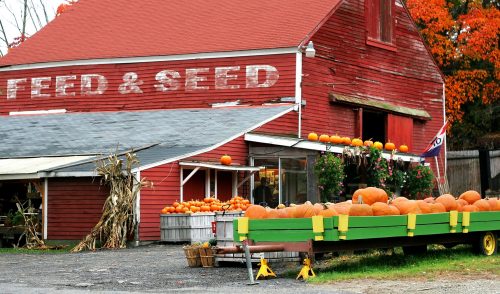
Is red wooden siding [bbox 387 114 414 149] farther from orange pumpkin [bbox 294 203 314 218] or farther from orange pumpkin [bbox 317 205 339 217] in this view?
orange pumpkin [bbox 317 205 339 217]

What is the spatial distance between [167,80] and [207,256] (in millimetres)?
19024

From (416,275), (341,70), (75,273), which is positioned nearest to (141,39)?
(341,70)

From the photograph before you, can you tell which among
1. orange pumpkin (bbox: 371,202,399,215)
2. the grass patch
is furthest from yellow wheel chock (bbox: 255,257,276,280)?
orange pumpkin (bbox: 371,202,399,215)

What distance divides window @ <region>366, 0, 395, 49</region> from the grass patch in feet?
→ 62.6

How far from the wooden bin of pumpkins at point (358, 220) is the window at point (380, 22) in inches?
795

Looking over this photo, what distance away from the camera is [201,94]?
36375 mm

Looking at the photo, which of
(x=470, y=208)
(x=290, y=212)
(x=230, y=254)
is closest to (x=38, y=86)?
(x=230, y=254)

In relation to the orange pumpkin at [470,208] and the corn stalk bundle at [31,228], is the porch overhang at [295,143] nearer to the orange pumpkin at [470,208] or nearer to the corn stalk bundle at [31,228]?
the corn stalk bundle at [31,228]

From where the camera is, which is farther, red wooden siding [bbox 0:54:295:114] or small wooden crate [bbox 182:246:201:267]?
red wooden siding [bbox 0:54:295:114]

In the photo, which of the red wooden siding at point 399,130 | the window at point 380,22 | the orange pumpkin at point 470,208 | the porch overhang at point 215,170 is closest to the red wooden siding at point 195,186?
the porch overhang at point 215,170

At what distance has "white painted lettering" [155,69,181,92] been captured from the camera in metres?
36.7

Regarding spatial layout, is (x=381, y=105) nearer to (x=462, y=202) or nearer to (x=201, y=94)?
(x=201, y=94)

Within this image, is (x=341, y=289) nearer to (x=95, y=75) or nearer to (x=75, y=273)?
(x=75, y=273)

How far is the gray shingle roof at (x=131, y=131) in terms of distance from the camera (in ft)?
97.6
